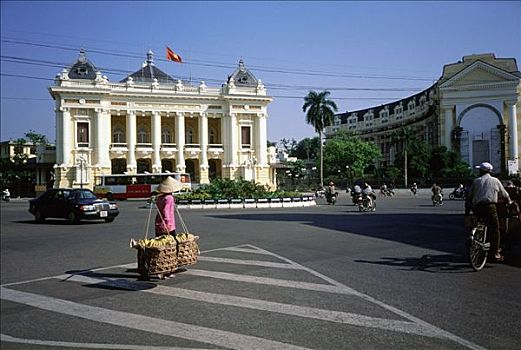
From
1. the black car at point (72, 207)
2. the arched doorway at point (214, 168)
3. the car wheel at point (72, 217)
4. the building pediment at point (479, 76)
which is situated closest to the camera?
the black car at point (72, 207)

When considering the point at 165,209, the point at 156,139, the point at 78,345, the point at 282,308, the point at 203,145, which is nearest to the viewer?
the point at 78,345

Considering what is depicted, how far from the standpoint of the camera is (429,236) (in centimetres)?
1494

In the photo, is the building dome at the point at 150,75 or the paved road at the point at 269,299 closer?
the paved road at the point at 269,299

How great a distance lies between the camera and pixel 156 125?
2645 inches

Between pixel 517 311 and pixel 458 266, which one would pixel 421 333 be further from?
pixel 458 266

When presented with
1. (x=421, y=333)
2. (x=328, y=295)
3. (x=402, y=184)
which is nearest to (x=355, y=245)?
(x=328, y=295)

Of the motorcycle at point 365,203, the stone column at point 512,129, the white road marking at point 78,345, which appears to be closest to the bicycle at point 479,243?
the white road marking at point 78,345

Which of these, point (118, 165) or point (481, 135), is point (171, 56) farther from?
point (481, 135)

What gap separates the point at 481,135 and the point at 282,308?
259 feet

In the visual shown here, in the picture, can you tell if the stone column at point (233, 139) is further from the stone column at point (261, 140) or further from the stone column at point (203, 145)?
the stone column at point (203, 145)

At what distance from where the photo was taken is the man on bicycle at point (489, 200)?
372 inches

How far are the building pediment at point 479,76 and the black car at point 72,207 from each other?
68.7 meters

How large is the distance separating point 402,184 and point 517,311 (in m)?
71.9

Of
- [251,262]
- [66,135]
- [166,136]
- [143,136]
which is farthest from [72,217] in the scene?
[166,136]
